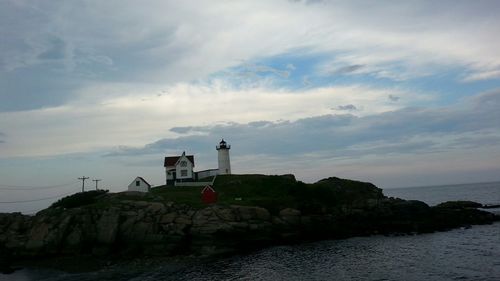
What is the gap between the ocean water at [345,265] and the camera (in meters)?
37.3

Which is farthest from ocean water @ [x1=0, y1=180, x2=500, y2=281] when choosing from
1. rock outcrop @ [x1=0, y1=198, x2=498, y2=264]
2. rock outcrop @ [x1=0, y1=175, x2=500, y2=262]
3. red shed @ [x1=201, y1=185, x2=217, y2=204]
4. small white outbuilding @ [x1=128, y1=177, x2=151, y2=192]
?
small white outbuilding @ [x1=128, y1=177, x2=151, y2=192]

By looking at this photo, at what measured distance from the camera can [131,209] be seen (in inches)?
2244

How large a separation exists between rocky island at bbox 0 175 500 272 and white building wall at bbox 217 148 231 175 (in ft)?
48.3

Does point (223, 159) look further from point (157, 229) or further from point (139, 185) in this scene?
point (157, 229)

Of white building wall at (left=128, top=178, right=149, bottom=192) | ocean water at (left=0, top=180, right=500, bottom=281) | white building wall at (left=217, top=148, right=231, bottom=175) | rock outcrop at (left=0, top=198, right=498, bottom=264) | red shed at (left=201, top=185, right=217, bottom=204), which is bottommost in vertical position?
ocean water at (left=0, top=180, right=500, bottom=281)

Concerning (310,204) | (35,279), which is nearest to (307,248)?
(310,204)

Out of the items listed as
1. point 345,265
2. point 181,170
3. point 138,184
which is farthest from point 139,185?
point 345,265

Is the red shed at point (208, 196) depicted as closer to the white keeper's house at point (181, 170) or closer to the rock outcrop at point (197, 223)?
the rock outcrop at point (197, 223)

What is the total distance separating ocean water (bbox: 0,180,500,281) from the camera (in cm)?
3728

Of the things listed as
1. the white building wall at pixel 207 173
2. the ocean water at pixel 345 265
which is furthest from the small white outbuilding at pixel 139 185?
the ocean water at pixel 345 265

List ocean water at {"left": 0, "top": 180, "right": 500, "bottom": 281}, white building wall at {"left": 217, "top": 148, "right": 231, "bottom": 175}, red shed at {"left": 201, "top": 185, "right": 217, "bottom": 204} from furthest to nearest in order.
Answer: white building wall at {"left": 217, "top": 148, "right": 231, "bottom": 175} → red shed at {"left": 201, "top": 185, "right": 217, "bottom": 204} → ocean water at {"left": 0, "top": 180, "right": 500, "bottom": 281}

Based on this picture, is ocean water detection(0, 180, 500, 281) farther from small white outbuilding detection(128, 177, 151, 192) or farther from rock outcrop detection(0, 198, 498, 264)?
small white outbuilding detection(128, 177, 151, 192)

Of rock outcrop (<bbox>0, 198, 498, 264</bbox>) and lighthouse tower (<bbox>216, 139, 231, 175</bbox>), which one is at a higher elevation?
lighthouse tower (<bbox>216, 139, 231, 175</bbox>)

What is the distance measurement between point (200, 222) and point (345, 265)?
66.1 ft
